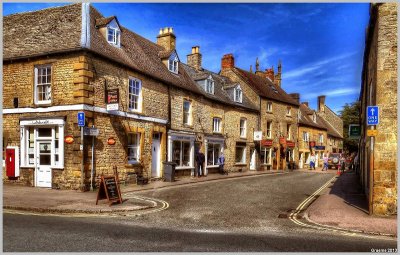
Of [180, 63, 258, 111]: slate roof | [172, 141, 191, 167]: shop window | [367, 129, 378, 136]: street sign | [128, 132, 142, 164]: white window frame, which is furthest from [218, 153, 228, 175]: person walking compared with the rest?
[367, 129, 378, 136]: street sign

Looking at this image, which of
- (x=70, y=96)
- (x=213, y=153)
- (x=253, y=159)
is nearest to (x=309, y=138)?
(x=253, y=159)

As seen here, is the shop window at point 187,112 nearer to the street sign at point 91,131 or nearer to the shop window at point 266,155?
the street sign at point 91,131

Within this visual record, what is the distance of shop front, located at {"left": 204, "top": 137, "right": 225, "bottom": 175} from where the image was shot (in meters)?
26.0

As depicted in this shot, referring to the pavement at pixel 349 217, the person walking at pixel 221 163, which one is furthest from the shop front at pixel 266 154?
the pavement at pixel 349 217

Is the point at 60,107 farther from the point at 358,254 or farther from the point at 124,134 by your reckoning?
the point at 358,254

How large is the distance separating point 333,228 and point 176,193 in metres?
7.52

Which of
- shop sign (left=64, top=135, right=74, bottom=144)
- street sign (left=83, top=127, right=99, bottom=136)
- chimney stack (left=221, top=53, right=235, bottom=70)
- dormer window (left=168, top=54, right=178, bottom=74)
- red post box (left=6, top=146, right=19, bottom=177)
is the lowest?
red post box (left=6, top=146, right=19, bottom=177)

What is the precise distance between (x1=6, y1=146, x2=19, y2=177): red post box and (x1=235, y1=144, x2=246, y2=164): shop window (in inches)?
728

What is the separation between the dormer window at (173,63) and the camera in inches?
917

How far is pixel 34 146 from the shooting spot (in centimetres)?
1583

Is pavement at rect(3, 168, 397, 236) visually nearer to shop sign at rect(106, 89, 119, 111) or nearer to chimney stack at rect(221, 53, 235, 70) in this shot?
shop sign at rect(106, 89, 119, 111)

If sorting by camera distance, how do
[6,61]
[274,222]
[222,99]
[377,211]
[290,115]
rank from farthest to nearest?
[290,115], [222,99], [6,61], [377,211], [274,222]

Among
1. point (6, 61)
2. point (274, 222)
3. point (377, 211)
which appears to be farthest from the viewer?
point (6, 61)

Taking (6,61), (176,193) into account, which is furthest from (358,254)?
(6,61)
